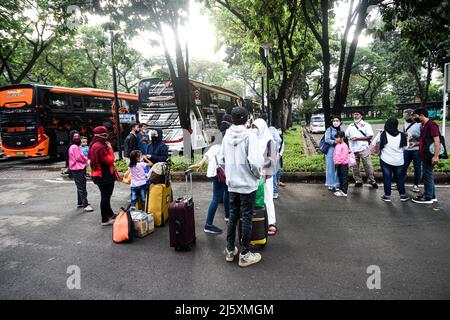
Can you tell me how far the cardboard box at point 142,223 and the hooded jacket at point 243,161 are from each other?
5.99 ft

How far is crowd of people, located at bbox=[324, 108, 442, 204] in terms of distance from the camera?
570cm

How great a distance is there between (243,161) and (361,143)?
488 cm

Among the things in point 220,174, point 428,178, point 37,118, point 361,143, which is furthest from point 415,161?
point 37,118

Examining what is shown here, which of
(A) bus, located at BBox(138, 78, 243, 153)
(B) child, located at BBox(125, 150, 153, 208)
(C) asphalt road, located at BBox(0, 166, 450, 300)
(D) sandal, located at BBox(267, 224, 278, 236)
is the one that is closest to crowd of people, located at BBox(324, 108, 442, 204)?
(C) asphalt road, located at BBox(0, 166, 450, 300)

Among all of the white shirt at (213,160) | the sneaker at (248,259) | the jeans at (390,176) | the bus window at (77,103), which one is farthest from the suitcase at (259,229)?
the bus window at (77,103)

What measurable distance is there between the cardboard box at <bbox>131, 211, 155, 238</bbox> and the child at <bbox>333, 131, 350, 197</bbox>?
13.8 ft

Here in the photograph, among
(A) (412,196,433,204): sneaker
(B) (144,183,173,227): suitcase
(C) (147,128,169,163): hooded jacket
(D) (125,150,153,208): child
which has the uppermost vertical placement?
(C) (147,128,169,163): hooded jacket

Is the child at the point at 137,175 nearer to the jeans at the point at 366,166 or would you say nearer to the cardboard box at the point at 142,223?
the cardboard box at the point at 142,223

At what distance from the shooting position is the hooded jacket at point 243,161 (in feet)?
11.6

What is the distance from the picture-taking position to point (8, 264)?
3877 millimetres

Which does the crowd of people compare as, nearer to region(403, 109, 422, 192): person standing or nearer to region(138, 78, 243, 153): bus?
region(403, 109, 422, 192): person standing

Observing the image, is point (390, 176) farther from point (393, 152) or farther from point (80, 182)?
point (80, 182)

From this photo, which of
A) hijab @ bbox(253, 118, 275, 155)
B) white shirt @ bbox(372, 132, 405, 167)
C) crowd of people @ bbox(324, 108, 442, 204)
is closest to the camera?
hijab @ bbox(253, 118, 275, 155)
